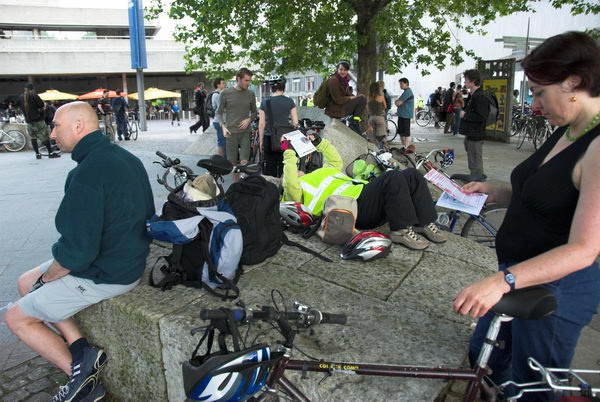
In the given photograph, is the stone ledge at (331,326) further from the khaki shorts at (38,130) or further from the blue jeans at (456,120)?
the blue jeans at (456,120)

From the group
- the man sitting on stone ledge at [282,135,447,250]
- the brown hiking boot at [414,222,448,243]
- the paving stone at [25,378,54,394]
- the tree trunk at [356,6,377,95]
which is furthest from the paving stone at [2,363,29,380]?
the tree trunk at [356,6,377,95]

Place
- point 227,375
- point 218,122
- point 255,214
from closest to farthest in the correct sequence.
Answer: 1. point 227,375
2. point 255,214
3. point 218,122

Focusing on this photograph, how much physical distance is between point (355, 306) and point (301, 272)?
675 millimetres

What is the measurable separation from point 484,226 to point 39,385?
4333 millimetres

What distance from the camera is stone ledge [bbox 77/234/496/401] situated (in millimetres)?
2336

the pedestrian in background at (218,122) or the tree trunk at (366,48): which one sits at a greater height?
the tree trunk at (366,48)

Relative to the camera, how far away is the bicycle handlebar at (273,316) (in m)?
Result: 1.64

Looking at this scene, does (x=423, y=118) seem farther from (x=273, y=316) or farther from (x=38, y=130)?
(x=273, y=316)

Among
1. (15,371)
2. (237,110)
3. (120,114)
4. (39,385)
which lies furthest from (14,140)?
(39,385)

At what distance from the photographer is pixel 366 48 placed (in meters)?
11.3

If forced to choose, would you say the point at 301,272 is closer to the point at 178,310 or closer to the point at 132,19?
the point at 178,310

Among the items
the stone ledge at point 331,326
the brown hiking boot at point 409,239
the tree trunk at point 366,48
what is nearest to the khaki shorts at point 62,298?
the stone ledge at point 331,326

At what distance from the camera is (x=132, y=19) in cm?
2078

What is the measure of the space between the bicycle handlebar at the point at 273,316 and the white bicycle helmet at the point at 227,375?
144 mm
